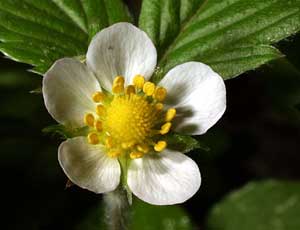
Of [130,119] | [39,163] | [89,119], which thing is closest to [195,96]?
[130,119]

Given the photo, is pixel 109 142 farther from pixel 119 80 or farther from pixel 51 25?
pixel 51 25

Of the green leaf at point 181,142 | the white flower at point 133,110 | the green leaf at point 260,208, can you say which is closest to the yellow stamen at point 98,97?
the white flower at point 133,110

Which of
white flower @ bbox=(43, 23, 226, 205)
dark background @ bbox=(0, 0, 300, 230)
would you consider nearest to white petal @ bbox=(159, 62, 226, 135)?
white flower @ bbox=(43, 23, 226, 205)

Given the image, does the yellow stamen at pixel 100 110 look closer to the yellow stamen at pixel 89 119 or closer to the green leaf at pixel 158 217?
the yellow stamen at pixel 89 119

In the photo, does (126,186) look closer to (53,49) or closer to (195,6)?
(53,49)

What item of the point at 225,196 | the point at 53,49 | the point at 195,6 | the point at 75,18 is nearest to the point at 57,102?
the point at 53,49

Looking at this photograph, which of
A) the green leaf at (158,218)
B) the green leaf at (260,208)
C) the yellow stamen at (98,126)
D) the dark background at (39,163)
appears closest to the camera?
the yellow stamen at (98,126)
